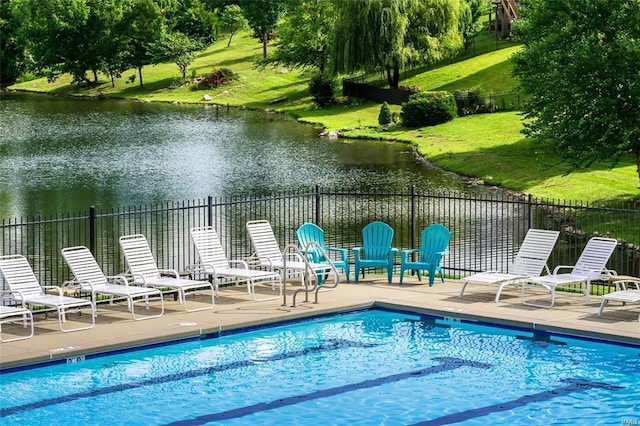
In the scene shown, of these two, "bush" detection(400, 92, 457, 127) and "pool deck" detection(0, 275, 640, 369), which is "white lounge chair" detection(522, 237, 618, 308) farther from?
"bush" detection(400, 92, 457, 127)

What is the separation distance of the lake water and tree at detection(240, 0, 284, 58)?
22.8 m

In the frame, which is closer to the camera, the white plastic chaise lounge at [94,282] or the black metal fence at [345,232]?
the white plastic chaise lounge at [94,282]

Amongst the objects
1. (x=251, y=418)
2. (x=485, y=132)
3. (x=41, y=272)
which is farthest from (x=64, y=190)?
(x=251, y=418)

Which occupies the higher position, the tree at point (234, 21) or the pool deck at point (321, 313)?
the tree at point (234, 21)

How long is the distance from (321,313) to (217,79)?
69.1 m

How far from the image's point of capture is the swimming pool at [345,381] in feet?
48.9

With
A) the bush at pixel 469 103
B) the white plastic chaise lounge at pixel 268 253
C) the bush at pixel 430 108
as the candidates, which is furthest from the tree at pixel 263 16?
the white plastic chaise lounge at pixel 268 253

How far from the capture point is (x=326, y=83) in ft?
236

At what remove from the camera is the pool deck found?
1712 centimetres

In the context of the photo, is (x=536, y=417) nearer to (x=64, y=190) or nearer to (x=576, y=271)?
(x=576, y=271)

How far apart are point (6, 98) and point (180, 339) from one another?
7578 centimetres

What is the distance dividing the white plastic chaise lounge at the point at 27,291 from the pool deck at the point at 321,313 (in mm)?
283

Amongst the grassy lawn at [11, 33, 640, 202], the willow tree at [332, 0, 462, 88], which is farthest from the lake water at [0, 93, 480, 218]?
the willow tree at [332, 0, 462, 88]

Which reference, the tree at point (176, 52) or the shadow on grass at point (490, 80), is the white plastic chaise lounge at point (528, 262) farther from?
the tree at point (176, 52)
